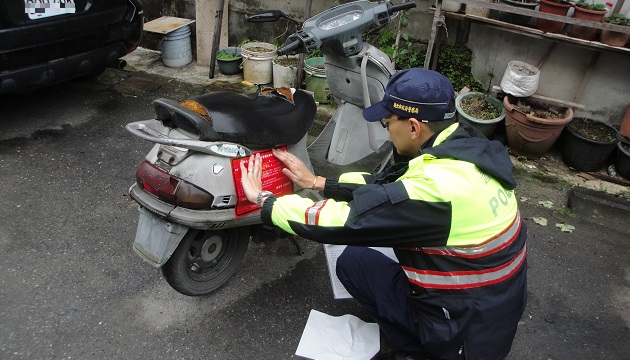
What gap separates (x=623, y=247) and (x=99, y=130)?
435cm

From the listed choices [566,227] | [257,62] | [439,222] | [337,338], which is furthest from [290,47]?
[257,62]

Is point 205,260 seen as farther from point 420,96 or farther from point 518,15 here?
point 518,15

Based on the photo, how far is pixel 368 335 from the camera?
2.41 metres

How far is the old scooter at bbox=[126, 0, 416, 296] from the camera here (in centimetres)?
213

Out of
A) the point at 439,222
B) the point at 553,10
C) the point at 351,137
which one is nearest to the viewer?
the point at 439,222

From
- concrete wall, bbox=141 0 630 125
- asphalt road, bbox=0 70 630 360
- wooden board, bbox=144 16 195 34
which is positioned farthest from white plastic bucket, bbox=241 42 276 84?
asphalt road, bbox=0 70 630 360

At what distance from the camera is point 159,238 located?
2.21 meters

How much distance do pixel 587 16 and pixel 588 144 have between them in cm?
111

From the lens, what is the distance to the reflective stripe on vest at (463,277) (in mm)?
1786

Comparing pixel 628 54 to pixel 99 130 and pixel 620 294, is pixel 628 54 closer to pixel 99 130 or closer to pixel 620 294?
pixel 620 294

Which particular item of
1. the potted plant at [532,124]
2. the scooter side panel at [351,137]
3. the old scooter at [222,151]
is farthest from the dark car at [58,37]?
the potted plant at [532,124]

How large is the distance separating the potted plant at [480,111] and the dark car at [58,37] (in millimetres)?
3260

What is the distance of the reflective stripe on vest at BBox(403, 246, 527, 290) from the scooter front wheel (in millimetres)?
1116

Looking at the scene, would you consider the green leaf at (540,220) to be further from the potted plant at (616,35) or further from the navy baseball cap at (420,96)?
the navy baseball cap at (420,96)
